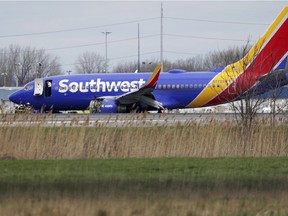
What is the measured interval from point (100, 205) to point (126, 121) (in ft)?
40.4

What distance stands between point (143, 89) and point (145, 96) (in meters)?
1.71

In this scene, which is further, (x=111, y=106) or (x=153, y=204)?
(x=111, y=106)

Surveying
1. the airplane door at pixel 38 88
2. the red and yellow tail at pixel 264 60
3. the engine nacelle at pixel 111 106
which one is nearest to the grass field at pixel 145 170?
the red and yellow tail at pixel 264 60

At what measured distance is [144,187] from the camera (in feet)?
44.3

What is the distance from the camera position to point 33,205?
11.5 m

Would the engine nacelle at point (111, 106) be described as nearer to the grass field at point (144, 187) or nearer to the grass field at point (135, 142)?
the grass field at point (135, 142)

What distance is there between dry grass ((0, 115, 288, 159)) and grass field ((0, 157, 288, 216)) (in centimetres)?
222

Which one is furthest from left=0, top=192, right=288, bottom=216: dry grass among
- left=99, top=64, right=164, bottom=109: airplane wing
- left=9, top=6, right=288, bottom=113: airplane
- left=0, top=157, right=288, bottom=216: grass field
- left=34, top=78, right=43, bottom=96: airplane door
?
left=34, top=78, right=43, bottom=96: airplane door

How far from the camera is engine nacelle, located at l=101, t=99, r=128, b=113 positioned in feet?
143

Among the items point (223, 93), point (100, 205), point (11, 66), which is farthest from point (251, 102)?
point (11, 66)

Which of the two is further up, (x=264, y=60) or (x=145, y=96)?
(x=264, y=60)

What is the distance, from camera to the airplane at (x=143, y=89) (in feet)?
138

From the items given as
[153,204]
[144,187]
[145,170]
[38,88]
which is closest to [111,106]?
[38,88]

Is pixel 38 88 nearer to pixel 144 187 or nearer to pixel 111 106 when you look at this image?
pixel 111 106
